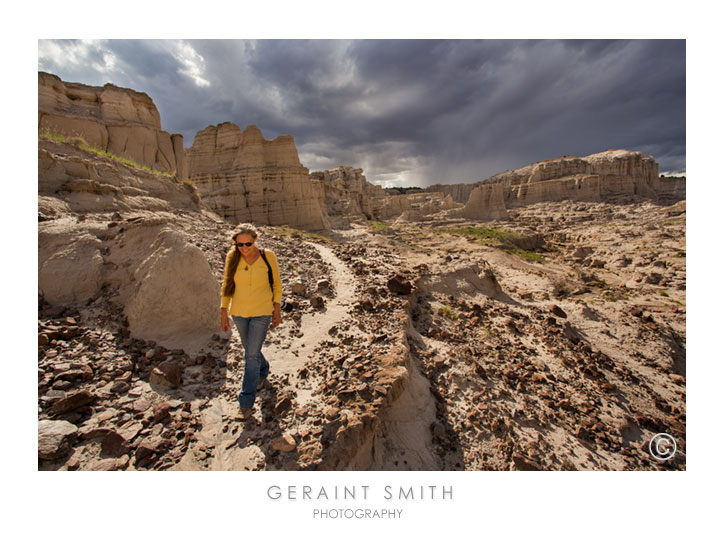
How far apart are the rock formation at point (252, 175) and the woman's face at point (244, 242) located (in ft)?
75.6

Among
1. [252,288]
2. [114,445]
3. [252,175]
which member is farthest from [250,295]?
[252,175]

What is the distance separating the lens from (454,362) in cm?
521

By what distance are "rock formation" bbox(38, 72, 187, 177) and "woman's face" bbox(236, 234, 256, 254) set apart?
19.4 m

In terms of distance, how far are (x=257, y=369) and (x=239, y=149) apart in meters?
27.4

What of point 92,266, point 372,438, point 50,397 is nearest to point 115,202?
point 92,266

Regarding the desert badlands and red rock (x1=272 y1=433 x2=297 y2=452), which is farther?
the desert badlands

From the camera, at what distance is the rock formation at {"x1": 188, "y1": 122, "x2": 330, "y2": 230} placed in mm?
24953

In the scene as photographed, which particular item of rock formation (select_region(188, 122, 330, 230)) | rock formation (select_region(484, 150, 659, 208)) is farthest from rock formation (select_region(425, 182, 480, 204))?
rock formation (select_region(188, 122, 330, 230))

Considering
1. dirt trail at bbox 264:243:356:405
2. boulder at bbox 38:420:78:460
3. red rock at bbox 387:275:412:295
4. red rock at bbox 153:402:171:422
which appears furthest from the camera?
red rock at bbox 387:275:412:295

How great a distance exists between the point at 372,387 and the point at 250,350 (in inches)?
62.1

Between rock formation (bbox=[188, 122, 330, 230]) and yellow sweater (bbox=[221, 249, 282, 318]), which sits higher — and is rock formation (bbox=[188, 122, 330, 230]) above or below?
above

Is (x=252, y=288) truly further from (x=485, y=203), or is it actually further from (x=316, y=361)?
(x=485, y=203)

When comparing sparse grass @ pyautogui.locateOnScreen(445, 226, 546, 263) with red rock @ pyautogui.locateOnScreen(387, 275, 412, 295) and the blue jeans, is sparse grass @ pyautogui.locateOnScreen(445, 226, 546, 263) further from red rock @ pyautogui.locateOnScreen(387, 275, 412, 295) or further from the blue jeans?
the blue jeans

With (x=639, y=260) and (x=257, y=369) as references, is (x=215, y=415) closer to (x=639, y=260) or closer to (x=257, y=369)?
(x=257, y=369)
